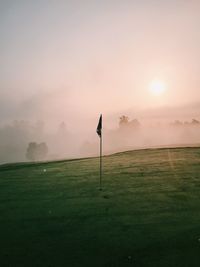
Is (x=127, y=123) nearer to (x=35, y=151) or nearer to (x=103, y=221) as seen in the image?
(x=35, y=151)

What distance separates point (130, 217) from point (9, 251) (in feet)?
11.4

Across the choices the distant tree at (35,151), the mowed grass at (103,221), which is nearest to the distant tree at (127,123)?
the distant tree at (35,151)

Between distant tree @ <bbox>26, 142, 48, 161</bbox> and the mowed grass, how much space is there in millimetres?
106563

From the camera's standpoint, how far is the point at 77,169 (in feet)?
54.2

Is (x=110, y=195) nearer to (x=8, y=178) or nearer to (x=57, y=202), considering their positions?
(x=57, y=202)

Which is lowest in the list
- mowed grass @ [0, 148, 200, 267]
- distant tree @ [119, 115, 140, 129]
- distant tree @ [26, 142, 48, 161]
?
mowed grass @ [0, 148, 200, 267]

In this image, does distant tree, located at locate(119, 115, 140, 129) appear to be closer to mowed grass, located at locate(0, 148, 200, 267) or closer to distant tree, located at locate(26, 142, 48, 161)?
distant tree, located at locate(26, 142, 48, 161)

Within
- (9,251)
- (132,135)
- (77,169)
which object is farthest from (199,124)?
(9,251)

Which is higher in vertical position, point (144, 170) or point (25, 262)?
point (144, 170)

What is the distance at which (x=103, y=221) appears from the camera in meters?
8.05

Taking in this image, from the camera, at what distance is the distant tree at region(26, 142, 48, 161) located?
118m

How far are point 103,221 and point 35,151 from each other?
375 ft

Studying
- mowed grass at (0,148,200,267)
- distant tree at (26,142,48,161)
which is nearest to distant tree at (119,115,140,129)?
distant tree at (26,142,48,161)

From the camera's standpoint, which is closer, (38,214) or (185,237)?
(185,237)
